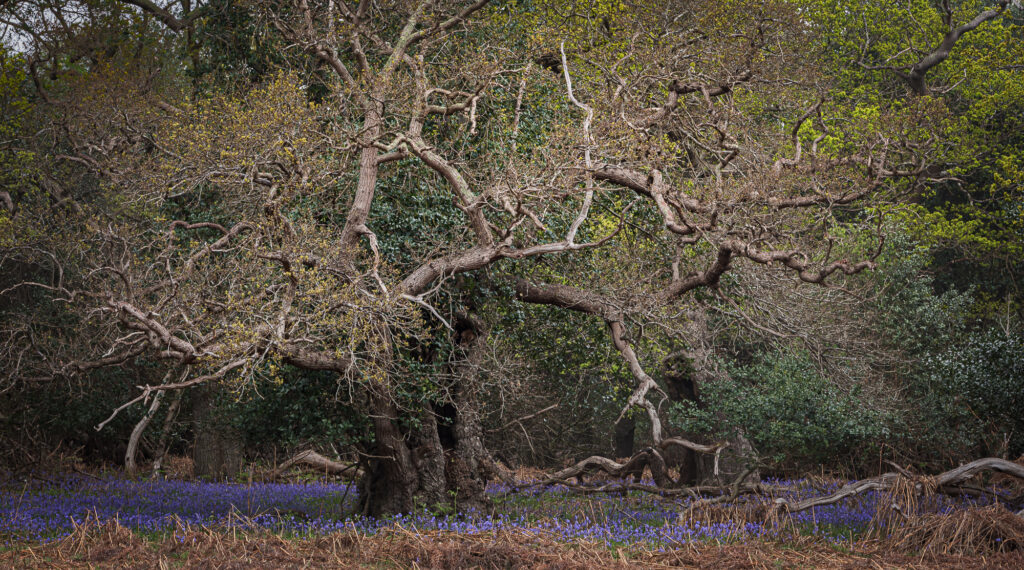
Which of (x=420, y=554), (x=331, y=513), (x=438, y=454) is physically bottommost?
(x=331, y=513)

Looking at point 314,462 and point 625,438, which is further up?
point 314,462

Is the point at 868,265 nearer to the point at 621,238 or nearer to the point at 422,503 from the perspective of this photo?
the point at 621,238

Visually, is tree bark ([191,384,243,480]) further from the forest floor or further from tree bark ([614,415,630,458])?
tree bark ([614,415,630,458])

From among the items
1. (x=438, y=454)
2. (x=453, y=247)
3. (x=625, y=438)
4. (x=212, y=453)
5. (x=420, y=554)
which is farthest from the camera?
(x=625, y=438)

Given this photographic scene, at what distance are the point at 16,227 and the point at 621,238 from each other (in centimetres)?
1088

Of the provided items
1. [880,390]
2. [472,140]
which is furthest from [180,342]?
[880,390]

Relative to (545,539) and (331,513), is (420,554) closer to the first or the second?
(545,539)

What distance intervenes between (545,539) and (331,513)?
511 centimetres

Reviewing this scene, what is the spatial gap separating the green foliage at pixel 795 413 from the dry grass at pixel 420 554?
5.23 m

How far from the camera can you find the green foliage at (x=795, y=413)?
14688mm

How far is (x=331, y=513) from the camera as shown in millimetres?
13070

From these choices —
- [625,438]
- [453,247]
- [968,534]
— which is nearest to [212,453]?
[453,247]

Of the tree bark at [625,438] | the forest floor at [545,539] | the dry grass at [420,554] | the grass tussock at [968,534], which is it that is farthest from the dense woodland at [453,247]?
the tree bark at [625,438]

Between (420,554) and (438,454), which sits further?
(438,454)
